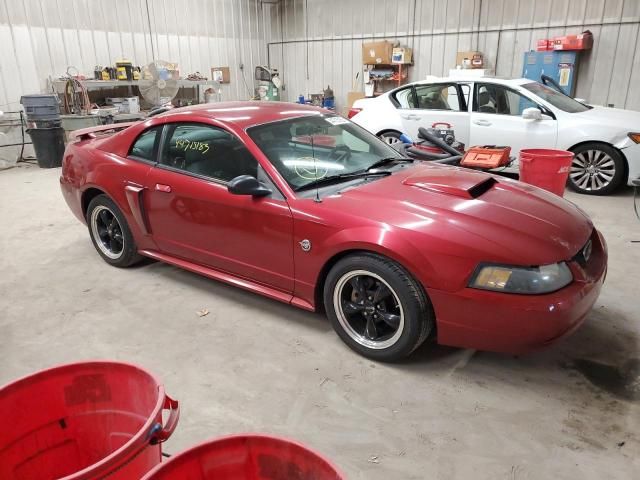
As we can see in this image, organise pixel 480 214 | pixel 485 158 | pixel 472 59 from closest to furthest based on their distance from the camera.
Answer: pixel 480 214, pixel 485 158, pixel 472 59

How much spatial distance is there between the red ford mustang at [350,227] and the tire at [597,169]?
3632mm

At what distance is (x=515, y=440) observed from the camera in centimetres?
221

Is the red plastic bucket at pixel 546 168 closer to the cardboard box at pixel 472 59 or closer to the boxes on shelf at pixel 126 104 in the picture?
the cardboard box at pixel 472 59

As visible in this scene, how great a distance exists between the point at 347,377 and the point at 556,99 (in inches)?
220

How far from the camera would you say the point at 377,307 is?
2.71m

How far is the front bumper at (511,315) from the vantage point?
90.5 inches

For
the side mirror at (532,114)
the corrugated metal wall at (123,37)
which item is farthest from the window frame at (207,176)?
the corrugated metal wall at (123,37)

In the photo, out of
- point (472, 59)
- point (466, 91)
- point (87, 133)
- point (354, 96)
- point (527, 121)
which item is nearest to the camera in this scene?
point (87, 133)

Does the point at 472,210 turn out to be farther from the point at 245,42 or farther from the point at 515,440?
the point at 245,42

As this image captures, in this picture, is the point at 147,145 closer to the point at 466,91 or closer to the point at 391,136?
the point at 391,136

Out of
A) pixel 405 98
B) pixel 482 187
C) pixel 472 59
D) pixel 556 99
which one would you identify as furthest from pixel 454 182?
pixel 472 59

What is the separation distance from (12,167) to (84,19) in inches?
139

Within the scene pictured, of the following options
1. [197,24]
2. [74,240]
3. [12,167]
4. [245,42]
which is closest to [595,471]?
[74,240]

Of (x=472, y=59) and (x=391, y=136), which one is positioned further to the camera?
(x=472, y=59)
